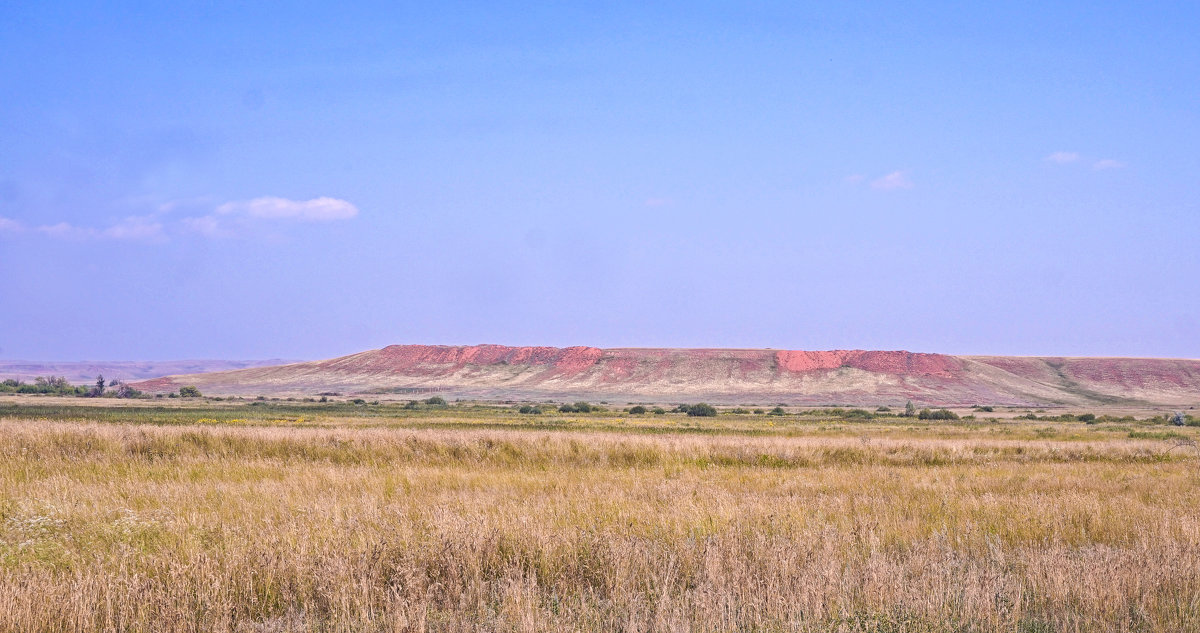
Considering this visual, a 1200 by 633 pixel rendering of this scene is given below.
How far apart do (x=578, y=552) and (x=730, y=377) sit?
406ft

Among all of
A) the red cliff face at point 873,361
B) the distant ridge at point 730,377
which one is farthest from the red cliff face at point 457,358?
the red cliff face at point 873,361

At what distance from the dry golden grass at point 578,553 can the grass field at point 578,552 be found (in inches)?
A: 1.3

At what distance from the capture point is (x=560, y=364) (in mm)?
147625

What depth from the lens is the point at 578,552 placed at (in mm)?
7777

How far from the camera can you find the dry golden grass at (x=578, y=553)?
19.1ft

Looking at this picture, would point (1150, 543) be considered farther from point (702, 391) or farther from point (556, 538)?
point (702, 391)

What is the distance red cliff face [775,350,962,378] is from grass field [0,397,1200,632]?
12581 cm

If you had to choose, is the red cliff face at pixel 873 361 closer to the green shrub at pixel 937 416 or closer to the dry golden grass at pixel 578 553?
the green shrub at pixel 937 416

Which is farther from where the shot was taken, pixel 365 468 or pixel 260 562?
pixel 365 468

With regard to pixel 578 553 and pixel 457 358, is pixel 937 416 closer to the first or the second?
pixel 578 553

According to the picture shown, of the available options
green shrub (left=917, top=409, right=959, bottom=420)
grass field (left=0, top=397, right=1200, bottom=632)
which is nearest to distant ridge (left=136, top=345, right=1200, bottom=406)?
green shrub (left=917, top=409, right=959, bottom=420)

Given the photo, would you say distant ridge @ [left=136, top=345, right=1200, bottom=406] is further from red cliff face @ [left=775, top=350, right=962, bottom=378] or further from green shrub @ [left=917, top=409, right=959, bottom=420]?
green shrub @ [left=917, top=409, right=959, bottom=420]

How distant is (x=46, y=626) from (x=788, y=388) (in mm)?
119555

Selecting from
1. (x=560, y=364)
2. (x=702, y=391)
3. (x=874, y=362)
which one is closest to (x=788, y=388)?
(x=702, y=391)
